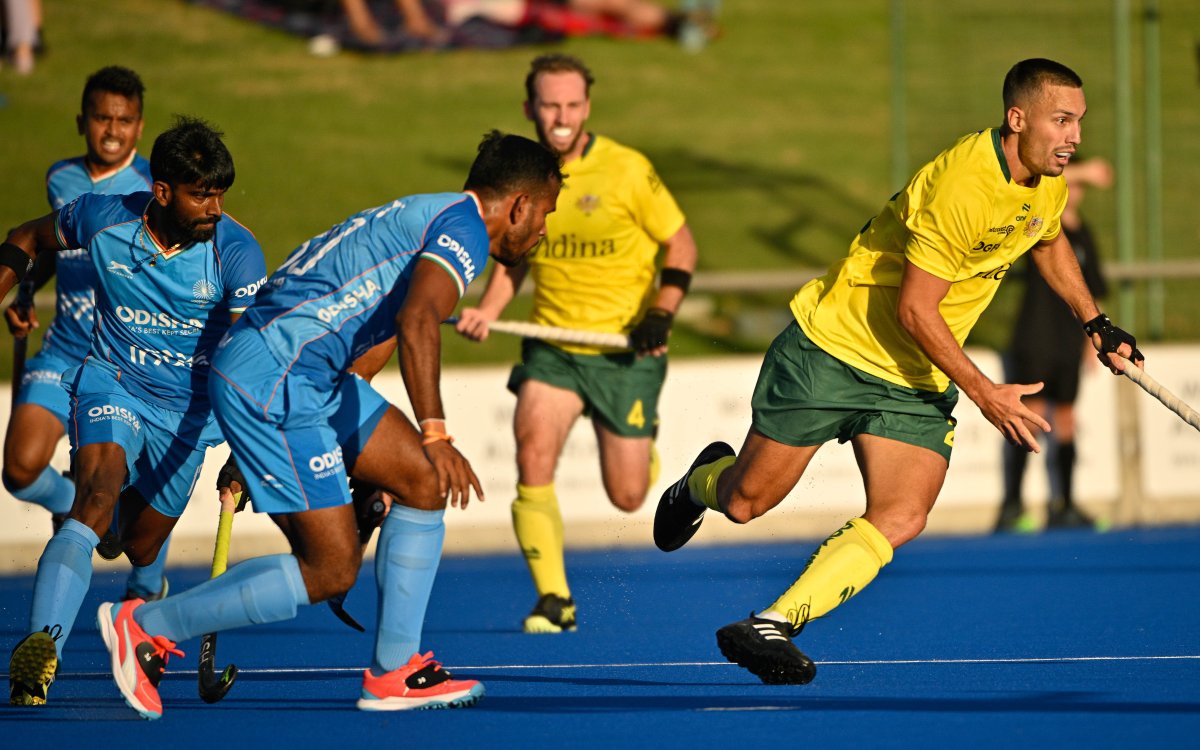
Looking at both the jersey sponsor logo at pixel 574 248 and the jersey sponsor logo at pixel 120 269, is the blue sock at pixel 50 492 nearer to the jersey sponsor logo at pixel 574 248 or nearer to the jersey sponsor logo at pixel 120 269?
the jersey sponsor logo at pixel 120 269

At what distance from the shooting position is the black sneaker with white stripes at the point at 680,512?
258 inches

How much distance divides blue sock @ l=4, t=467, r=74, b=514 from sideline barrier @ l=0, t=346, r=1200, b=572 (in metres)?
2.45

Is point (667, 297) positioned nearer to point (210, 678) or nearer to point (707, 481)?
point (707, 481)

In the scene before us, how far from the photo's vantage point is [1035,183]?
5461 millimetres

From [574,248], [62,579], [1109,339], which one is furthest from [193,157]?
[1109,339]

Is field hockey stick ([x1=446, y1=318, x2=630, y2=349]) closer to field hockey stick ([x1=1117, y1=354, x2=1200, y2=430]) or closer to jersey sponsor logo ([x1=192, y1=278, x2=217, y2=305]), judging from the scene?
jersey sponsor logo ([x1=192, y1=278, x2=217, y2=305])

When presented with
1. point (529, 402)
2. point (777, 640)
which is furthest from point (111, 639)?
point (529, 402)

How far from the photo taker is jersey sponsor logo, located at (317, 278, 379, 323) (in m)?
5.04

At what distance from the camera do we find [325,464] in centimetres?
503

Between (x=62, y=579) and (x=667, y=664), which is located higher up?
(x=62, y=579)

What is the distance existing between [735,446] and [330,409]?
18.8 ft

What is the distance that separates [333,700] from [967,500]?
21.2 ft

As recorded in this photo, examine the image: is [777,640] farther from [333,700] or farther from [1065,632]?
[1065,632]

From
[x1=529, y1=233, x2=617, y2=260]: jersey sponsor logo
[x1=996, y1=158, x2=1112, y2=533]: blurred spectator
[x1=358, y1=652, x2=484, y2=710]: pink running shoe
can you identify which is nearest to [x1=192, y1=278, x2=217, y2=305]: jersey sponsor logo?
[x1=358, y1=652, x2=484, y2=710]: pink running shoe
